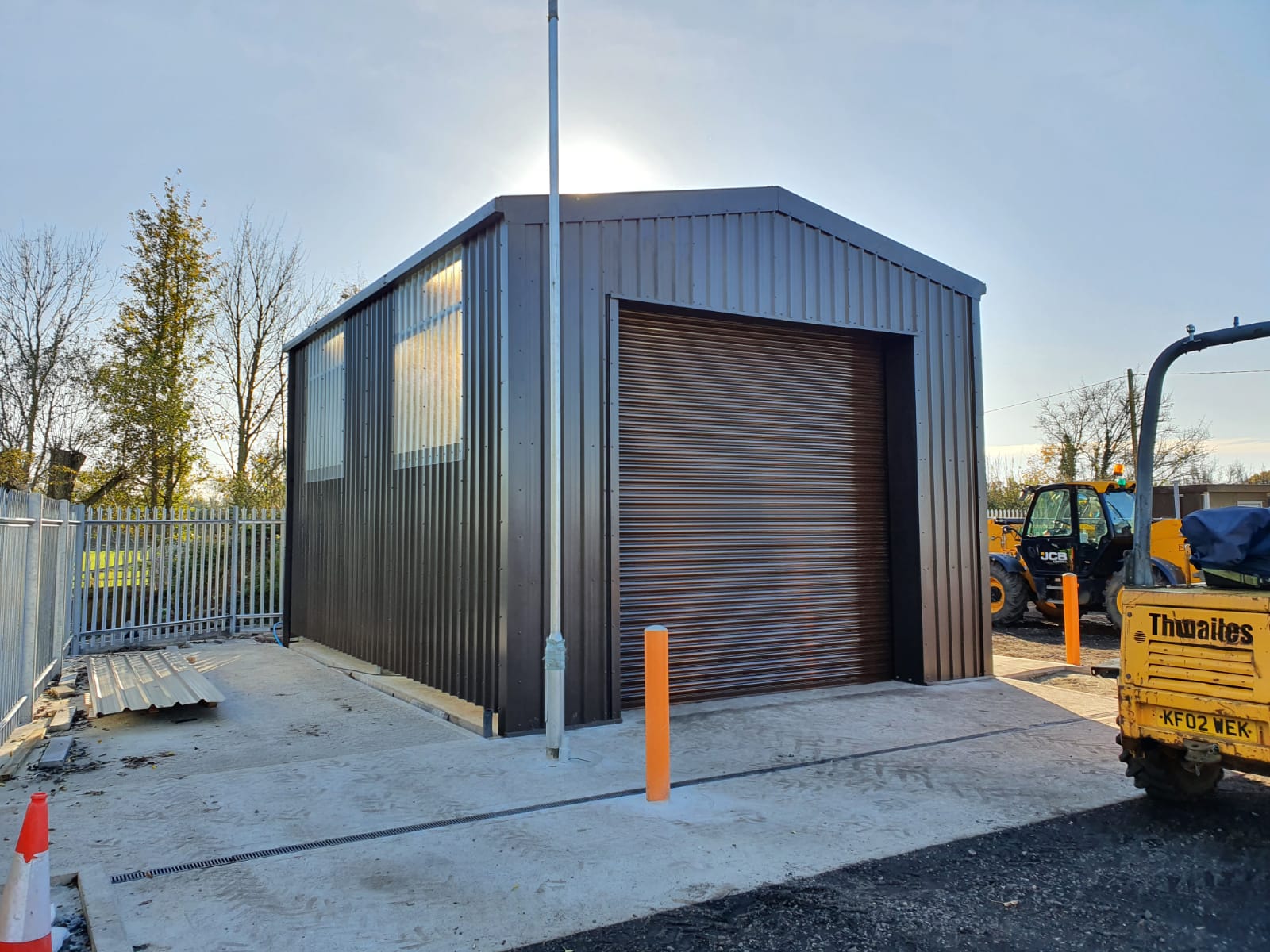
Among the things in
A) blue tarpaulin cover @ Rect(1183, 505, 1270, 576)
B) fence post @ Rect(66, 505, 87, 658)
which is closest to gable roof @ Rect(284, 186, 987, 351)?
blue tarpaulin cover @ Rect(1183, 505, 1270, 576)

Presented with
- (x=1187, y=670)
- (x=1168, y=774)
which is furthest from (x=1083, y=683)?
(x=1187, y=670)

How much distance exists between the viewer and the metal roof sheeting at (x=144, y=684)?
289 inches

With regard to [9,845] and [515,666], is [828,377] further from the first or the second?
[9,845]

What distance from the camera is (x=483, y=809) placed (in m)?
4.81

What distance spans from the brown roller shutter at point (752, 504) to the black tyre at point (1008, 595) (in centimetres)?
684

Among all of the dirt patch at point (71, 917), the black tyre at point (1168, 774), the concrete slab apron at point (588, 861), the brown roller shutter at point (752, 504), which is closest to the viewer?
the dirt patch at point (71, 917)

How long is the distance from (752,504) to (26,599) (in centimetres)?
656

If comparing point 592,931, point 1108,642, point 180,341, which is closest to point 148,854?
point 592,931

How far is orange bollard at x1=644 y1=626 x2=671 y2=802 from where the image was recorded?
4.86 metres

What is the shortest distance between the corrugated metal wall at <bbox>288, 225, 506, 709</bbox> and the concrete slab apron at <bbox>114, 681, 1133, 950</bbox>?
1531mm

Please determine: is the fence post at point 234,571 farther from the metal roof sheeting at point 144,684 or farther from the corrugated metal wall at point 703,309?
the corrugated metal wall at point 703,309

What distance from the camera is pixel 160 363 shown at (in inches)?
Answer: 702

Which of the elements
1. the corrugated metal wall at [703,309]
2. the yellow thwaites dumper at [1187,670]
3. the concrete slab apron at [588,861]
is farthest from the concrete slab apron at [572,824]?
the corrugated metal wall at [703,309]

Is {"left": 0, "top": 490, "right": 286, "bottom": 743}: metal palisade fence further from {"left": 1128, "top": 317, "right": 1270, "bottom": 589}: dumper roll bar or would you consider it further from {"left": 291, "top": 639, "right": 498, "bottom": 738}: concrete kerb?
{"left": 1128, "top": 317, "right": 1270, "bottom": 589}: dumper roll bar
